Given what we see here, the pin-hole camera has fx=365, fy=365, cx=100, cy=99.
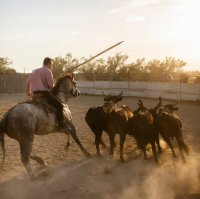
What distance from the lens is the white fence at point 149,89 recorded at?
2545 centimetres

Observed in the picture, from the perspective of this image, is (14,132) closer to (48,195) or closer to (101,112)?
(48,195)

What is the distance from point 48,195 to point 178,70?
45011 mm

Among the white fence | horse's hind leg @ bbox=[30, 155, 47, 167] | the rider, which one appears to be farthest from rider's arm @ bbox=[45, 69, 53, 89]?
the white fence

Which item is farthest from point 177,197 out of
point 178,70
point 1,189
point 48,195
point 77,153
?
point 178,70

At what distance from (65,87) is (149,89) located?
71.3 ft

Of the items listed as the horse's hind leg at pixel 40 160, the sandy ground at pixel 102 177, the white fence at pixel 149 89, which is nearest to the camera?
the sandy ground at pixel 102 177

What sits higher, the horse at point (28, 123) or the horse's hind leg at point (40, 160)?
the horse at point (28, 123)

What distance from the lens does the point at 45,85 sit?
8.81 metres

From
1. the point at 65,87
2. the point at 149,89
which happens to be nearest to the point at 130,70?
the point at 149,89

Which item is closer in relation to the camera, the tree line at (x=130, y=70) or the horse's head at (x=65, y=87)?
the horse's head at (x=65, y=87)

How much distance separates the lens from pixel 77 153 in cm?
1000

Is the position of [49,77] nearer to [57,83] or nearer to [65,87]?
Result: [57,83]

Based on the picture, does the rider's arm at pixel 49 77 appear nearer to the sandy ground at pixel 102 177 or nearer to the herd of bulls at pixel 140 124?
the herd of bulls at pixel 140 124

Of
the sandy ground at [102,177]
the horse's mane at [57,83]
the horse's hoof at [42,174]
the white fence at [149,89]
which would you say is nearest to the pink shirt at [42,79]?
the horse's mane at [57,83]
